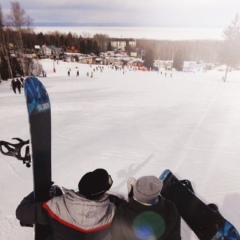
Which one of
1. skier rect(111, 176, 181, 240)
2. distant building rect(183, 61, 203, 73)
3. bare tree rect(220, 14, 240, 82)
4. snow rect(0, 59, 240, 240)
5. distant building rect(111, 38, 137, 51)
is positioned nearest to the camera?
skier rect(111, 176, 181, 240)

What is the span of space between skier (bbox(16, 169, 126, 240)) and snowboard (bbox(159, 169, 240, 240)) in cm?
182

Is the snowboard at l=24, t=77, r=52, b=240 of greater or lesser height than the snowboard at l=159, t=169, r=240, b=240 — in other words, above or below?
above

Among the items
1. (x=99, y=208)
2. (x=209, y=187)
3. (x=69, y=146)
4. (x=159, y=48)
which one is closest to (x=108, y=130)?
(x=69, y=146)

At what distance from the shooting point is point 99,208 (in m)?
1.83

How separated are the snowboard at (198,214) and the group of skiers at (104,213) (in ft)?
5.26

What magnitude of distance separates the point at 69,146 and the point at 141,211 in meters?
6.09

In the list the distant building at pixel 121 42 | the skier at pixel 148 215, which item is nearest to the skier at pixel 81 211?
the skier at pixel 148 215

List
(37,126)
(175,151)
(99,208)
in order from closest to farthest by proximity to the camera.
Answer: (99,208)
(37,126)
(175,151)

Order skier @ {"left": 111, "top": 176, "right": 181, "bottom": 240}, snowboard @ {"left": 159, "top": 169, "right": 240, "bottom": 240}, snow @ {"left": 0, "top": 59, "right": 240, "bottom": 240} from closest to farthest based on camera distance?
skier @ {"left": 111, "top": 176, "right": 181, "bottom": 240}, snowboard @ {"left": 159, "top": 169, "right": 240, "bottom": 240}, snow @ {"left": 0, "top": 59, "right": 240, "bottom": 240}

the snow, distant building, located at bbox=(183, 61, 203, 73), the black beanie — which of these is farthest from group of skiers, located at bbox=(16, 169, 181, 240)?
A: distant building, located at bbox=(183, 61, 203, 73)

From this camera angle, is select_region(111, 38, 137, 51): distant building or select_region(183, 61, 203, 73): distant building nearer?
select_region(183, 61, 203, 73): distant building

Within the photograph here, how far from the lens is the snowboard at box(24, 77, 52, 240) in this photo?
9.27 feet

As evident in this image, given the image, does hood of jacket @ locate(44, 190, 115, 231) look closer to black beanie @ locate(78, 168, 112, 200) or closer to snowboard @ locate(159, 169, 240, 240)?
black beanie @ locate(78, 168, 112, 200)

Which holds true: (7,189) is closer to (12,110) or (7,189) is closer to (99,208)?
(99,208)
